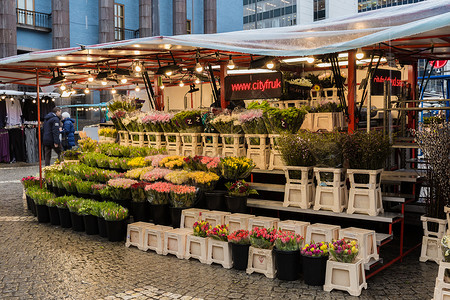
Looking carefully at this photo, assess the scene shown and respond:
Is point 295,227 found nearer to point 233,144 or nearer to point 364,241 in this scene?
point 364,241

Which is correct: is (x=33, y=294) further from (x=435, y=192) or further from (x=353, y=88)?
(x=353, y=88)

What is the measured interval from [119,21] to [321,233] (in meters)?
26.4

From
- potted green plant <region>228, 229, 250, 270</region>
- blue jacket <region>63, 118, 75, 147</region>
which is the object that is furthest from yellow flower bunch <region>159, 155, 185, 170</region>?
blue jacket <region>63, 118, 75, 147</region>

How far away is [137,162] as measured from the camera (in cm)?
818

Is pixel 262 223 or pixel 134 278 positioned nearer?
pixel 134 278

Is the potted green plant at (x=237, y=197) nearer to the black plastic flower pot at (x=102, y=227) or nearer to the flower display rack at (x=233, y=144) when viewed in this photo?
the flower display rack at (x=233, y=144)

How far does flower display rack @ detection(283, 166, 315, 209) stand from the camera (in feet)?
20.0

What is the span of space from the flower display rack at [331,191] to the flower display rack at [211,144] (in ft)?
8.89

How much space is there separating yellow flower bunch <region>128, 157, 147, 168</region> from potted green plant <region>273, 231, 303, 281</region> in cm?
359

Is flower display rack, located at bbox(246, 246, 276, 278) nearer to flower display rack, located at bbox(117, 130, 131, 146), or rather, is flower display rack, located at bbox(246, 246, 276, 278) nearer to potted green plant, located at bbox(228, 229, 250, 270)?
potted green plant, located at bbox(228, 229, 250, 270)

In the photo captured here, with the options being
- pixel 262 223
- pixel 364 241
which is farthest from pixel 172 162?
pixel 364 241

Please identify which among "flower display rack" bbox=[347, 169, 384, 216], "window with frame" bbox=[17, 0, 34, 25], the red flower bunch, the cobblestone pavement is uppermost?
"window with frame" bbox=[17, 0, 34, 25]

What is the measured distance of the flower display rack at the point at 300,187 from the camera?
240 inches

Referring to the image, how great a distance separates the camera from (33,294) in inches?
197
